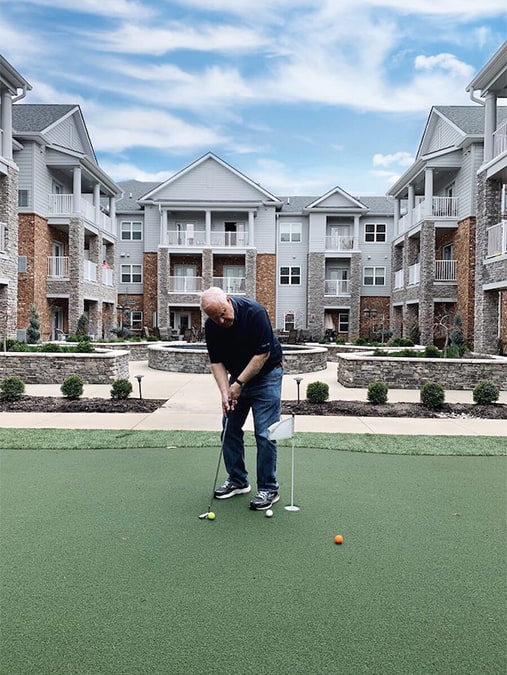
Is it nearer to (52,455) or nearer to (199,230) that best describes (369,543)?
(52,455)

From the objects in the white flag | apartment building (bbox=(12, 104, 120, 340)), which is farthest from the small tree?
the white flag

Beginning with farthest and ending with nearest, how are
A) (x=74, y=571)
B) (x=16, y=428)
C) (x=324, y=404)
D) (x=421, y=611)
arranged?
(x=324, y=404) → (x=16, y=428) → (x=74, y=571) → (x=421, y=611)

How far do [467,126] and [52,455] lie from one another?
76.0ft

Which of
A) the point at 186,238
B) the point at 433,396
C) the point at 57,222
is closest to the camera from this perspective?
the point at 433,396

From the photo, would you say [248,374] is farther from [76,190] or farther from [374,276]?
[374,276]

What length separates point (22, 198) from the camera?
22.1 metres

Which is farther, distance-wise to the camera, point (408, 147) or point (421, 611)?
point (408, 147)

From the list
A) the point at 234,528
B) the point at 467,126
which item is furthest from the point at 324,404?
the point at 467,126

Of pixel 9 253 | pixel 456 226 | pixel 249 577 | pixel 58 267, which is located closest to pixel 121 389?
pixel 249 577

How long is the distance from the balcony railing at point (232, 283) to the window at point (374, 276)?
7.83m

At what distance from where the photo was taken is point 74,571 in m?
3.15

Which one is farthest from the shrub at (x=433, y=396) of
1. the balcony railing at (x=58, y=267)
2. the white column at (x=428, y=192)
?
the balcony railing at (x=58, y=267)

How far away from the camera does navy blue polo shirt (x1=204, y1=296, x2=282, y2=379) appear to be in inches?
160

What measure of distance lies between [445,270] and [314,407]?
16.9 metres
